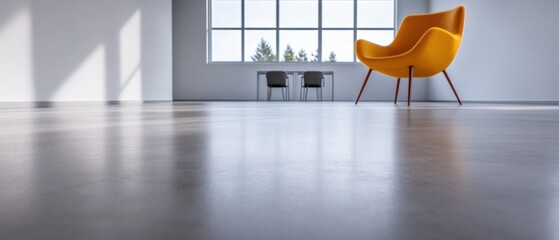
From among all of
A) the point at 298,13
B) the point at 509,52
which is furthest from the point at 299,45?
the point at 509,52

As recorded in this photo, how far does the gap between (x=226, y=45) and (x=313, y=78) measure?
1907mm

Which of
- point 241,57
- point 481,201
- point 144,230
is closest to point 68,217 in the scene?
point 144,230

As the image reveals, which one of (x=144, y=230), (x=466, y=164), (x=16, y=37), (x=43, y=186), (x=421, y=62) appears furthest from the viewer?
(x=421, y=62)

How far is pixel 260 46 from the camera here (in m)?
8.47

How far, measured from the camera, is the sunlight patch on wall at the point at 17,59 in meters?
3.59

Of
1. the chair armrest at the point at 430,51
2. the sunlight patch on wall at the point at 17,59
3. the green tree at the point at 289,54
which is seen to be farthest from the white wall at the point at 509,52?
the sunlight patch on wall at the point at 17,59

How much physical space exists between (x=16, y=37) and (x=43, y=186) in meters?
3.86

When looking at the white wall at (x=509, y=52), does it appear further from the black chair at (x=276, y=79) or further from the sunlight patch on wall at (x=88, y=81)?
the sunlight patch on wall at (x=88, y=81)

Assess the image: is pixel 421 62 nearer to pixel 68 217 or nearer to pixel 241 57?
pixel 68 217

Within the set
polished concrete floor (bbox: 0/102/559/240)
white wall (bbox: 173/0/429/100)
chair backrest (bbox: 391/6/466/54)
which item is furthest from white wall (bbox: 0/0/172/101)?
polished concrete floor (bbox: 0/102/559/240)

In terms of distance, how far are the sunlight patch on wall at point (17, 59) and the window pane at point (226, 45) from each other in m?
4.78

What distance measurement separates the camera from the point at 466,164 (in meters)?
0.59

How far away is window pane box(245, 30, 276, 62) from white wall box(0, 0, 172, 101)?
2.49 meters

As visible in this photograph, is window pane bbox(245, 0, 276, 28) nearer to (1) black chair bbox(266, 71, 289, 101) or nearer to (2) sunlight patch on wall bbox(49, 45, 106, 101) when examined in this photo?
(1) black chair bbox(266, 71, 289, 101)
